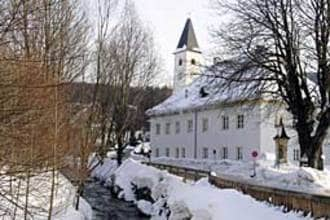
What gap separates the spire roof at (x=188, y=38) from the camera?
7762 centimetres

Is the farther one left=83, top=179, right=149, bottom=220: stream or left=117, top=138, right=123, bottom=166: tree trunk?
left=117, top=138, right=123, bottom=166: tree trunk

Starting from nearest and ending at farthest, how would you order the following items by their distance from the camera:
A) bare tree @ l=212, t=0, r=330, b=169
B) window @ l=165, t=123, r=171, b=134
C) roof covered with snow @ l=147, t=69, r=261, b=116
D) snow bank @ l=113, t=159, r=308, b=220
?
1. snow bank @ l=113, t=159, r=308, b=220
2. bare tree @ l=212, t=0, r=330, b=169
3. roof covered with snow @ l=147, t=69, r=261, b=116
4. window @ l=165, t=123, r=171, b=134

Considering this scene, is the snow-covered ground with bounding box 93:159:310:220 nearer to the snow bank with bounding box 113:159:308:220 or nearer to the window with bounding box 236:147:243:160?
the snow bank with bounding box 113:159:308:220

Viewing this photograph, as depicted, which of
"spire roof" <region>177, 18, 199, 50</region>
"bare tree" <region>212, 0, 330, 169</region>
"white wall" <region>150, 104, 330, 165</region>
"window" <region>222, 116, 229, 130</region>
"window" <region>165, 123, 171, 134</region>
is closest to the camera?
"bare tree" <region>212, 0, 330, 169</region>

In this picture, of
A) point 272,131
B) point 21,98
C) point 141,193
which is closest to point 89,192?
point 141,193

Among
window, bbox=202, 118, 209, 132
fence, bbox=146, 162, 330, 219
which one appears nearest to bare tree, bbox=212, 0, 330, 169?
fence, bbox=146, 162, 330, 219

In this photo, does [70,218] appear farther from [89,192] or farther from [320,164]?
[89,192]

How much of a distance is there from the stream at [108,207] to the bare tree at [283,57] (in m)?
7.84

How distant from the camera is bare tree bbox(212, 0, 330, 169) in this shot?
26.7 m

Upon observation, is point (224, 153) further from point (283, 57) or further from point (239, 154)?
point (283, 57)

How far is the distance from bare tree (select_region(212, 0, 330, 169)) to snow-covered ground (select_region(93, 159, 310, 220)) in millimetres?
5121

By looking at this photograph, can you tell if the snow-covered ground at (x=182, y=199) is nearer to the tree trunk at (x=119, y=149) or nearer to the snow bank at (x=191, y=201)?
the snow bank at (x=191, y=201)

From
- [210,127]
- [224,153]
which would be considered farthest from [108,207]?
[210,127]

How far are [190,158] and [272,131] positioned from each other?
Answer: 35.5 feet
